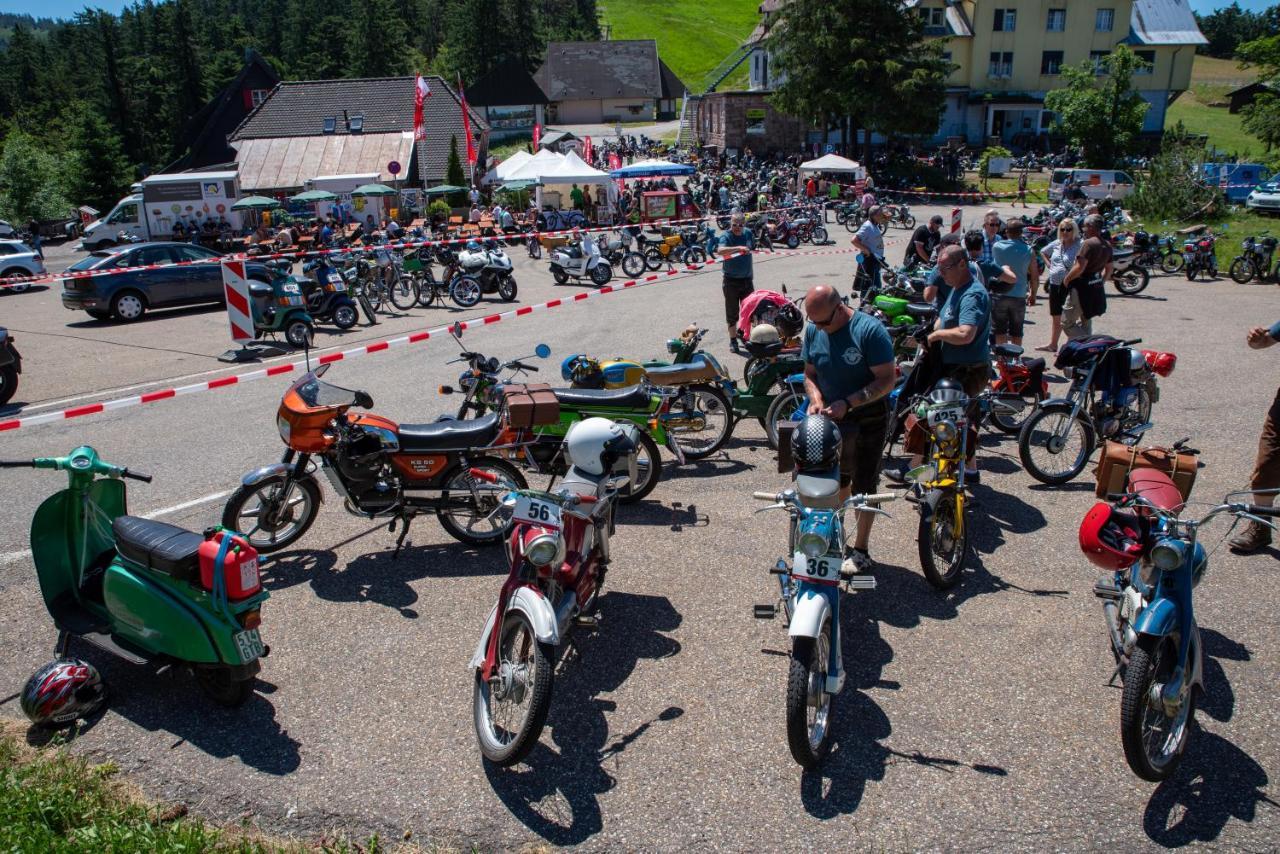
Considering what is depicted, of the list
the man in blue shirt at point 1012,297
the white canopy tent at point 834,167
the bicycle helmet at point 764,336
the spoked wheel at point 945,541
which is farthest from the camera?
the white canopy tent at point 834,167

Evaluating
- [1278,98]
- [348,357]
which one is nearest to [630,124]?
[1278,98]

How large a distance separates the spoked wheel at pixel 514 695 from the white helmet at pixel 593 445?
981 mm

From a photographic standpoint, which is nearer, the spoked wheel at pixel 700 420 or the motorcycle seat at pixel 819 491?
the motorcycle seat at pixel 819 491

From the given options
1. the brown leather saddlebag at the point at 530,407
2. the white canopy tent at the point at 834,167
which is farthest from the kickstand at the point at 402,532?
the white canopy tent at the point at 834,167

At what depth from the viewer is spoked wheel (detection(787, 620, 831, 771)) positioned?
11.5 ft

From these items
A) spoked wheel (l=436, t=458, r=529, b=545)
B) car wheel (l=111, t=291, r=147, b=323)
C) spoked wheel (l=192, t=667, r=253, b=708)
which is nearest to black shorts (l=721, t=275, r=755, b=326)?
spoked wheel (l=436, t=458, r=529, b=545)

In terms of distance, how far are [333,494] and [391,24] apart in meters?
92.8

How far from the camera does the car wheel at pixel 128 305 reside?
17.0 m

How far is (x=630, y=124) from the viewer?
3189 inches

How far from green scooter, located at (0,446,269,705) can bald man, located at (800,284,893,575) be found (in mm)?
3220

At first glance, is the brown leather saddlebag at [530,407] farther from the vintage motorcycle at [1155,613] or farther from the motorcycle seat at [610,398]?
the vintage motorcycle at [1155,613]

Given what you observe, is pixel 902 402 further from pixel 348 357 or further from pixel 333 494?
pixel 348 357

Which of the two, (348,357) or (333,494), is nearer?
(333,494)

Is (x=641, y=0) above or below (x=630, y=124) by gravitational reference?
above
